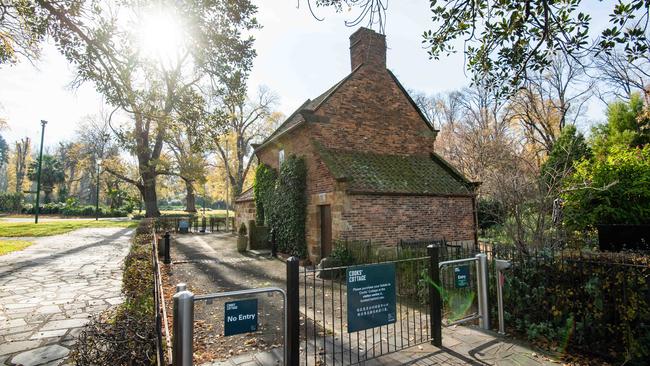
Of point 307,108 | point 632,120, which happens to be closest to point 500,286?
point 307,108

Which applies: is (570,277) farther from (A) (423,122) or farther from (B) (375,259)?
(A) (423,122)

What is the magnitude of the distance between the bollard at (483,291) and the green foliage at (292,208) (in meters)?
8.49

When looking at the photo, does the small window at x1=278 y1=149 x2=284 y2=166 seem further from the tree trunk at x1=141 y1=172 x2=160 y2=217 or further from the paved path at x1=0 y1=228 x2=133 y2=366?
the tree trunk at x1=141 y1=172 x2=160 y2=217

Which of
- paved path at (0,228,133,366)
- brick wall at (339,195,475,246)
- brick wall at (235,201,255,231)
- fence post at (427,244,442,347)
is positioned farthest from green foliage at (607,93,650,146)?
paved path at (0,228,133,366)

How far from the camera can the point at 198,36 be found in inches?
309

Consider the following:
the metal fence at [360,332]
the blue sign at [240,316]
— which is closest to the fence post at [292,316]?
the metal fence at [360,332]

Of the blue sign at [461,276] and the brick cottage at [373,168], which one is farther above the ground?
the brick cottage at [373,168]

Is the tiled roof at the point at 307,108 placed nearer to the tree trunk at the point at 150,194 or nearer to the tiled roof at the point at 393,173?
the tiled roof at the point at 393,173

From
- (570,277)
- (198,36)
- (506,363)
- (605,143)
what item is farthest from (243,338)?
(605,143)

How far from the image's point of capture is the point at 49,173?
5012 centimetres

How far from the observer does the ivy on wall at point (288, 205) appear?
45.1 feet

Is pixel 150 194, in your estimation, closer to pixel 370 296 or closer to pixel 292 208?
pixel 292 208

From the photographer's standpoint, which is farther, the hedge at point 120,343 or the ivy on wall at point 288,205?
the ivy on wall at point 288,205

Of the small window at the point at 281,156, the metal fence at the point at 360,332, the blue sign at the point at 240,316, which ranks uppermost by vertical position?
the small window at the point at 281,156
